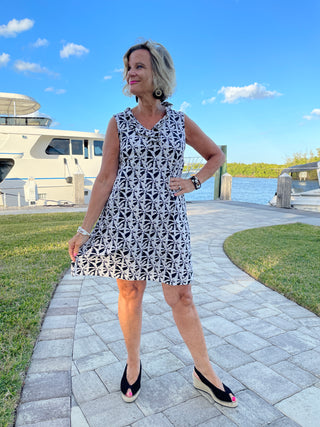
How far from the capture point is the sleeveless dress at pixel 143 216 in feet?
5.06

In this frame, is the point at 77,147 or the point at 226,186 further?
the point at 77,147

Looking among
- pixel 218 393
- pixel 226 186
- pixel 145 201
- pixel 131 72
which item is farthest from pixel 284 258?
pixel 226 186

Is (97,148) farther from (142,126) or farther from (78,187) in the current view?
(142,126)

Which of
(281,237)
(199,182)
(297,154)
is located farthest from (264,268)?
(297,154)

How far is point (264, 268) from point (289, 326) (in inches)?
64.9

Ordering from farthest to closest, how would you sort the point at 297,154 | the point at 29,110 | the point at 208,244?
the point at 297,154
the point at 29,110
the point at 208,244

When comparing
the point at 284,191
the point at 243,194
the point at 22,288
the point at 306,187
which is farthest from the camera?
the point at 243,194

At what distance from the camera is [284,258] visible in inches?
188

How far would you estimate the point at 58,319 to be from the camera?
107 inches

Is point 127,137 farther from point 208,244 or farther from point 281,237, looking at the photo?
point 281,237

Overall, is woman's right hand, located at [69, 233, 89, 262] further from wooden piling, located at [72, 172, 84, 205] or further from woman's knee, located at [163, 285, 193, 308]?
wooden piling, located at [72, 172, 84, 205]

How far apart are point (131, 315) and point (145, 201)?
0.64 m

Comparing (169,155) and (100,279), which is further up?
(169,155)

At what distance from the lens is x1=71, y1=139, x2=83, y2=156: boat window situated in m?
16.1
